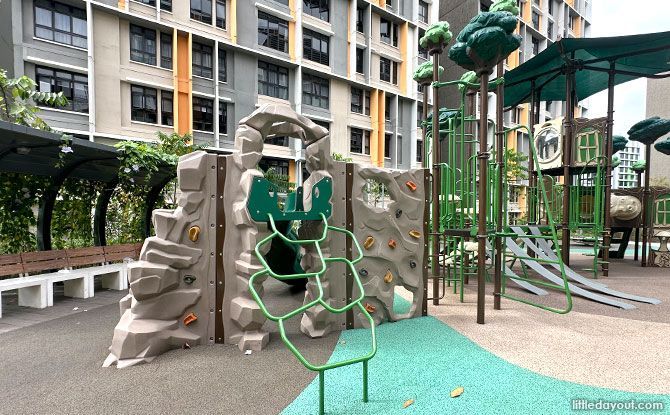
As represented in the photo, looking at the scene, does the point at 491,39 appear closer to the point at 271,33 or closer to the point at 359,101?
the point at 271,33

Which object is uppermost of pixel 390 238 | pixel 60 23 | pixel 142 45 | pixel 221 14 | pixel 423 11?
pixel 423 11

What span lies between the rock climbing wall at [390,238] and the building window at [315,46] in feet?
63.4

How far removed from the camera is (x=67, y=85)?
1421 centimetres

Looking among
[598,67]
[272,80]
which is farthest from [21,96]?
[272,80]

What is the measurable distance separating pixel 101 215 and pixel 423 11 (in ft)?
90.5

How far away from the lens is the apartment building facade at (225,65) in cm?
1413

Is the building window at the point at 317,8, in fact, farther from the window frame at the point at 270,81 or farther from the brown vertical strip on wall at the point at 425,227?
the brown vertical strip on wall at the point at 425,227

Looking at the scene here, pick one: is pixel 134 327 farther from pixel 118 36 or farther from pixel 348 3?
pixel 348 3

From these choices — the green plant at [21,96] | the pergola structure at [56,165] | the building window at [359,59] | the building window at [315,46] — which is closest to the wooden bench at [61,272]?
the pergola structure at [56,165]

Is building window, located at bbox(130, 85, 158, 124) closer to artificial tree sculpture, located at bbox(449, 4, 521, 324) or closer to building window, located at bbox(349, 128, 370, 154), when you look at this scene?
building window, located at bbox(349, 128, 370, 154)

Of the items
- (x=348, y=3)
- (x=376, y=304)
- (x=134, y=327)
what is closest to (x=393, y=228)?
(x=376, y=304)

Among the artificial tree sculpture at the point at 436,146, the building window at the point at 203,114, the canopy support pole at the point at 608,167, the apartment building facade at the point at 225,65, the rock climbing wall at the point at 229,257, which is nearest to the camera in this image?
the rock climbing wall at the point at 229,257

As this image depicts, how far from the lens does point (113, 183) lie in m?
7.30

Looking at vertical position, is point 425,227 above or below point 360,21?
below
